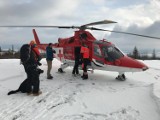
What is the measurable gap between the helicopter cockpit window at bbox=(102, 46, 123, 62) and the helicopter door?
0.24 metres

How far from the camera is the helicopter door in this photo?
1155 centimetres

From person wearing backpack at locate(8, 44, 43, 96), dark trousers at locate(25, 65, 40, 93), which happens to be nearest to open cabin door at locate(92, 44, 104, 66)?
person wearing backpack at locate(8, 44, 43, 96)

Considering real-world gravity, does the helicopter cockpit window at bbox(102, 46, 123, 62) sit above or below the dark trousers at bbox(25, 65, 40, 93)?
above

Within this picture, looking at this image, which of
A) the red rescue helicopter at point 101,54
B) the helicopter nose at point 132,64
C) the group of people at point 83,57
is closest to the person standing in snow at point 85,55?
the group of people at point 83,57

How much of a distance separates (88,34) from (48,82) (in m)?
3.73

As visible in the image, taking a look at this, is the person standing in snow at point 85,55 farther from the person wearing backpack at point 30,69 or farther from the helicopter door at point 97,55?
the person wearing backpack at point 30,69

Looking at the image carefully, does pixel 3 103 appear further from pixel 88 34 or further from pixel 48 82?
pixel 88 34

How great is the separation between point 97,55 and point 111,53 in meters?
0.78

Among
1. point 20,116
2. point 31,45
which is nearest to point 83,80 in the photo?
point 31,45

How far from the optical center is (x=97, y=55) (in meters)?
11.7

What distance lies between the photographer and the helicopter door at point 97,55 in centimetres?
1155

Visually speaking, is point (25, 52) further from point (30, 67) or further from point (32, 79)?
point (32, 79)

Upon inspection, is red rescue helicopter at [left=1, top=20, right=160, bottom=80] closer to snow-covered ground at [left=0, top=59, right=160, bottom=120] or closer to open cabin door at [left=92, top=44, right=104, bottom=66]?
open cabin door at [left=92, top=44, right=104, bottom=66]

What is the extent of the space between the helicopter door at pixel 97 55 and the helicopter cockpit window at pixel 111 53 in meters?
0.24
